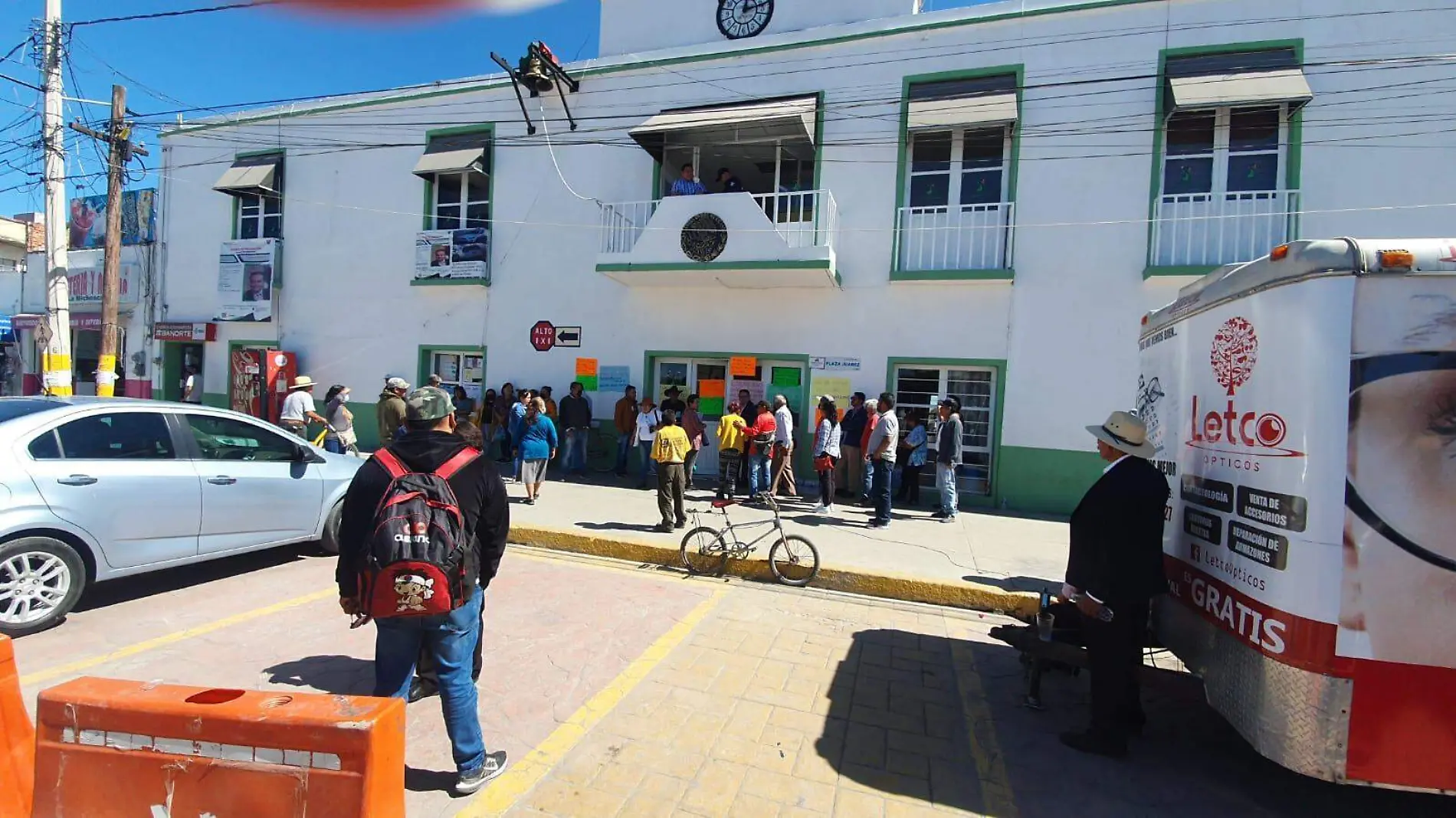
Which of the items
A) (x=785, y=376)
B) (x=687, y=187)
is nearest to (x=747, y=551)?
(x=785, y=376)

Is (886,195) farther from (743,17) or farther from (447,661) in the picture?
(447,661)

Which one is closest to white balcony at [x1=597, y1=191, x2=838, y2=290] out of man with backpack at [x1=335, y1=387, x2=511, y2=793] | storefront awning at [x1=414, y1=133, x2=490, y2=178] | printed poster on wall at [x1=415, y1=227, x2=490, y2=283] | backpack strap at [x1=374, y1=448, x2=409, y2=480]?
printed poster on wall at [x1=415, y1=227, x2=490, y2=283]

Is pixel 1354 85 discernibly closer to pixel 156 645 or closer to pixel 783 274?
pixel 783 274

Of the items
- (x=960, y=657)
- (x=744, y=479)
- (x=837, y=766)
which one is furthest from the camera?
(x=744, y=479)

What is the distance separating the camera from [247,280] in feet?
46.9

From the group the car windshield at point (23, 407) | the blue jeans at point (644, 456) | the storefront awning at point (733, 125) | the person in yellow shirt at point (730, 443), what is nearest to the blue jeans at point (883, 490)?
the person in yellow shirt at point (730, 443)

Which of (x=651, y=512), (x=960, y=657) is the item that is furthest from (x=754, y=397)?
(x=960, y=657)

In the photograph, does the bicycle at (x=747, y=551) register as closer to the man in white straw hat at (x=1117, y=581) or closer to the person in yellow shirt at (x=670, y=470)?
the person in yellow shirt at (x=670, y=470)

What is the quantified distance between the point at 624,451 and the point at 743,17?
7995 millimetres

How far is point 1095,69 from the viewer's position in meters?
9.43

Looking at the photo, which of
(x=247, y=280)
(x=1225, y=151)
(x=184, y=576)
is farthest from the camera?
(x=247, y=280)

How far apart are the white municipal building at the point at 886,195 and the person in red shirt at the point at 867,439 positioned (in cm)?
60

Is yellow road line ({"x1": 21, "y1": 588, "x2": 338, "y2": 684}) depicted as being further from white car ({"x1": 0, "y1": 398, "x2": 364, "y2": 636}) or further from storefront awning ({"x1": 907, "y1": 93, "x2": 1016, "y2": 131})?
storefront awning ({"x1": 907, "y1": 93, "x2": 1016, "y2": 131})

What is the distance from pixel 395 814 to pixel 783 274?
8.87 m
